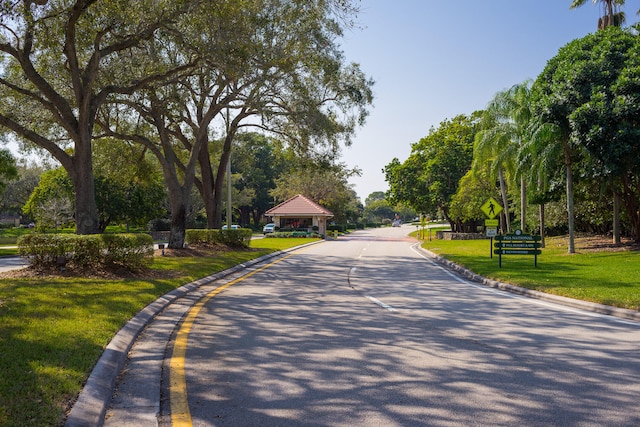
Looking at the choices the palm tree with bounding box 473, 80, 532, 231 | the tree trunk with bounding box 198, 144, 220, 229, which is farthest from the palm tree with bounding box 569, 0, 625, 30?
the tree trunk with bounding box 198, 144, 220, 229

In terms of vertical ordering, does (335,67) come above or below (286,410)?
above

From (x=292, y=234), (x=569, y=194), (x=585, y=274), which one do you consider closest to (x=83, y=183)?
(x=585, y=274)

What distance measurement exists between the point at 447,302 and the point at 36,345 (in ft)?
26.8

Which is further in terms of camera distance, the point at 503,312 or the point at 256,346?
the point at 503,312

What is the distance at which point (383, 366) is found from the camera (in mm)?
6457

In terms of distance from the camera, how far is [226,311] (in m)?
10.6

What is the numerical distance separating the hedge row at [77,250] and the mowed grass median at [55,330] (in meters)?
0.70

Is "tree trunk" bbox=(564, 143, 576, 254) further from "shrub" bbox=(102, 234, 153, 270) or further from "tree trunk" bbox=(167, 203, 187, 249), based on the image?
"shrub" bbox=(102, 234, 153, 270)

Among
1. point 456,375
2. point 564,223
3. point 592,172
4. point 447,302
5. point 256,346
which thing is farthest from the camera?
point 564,223

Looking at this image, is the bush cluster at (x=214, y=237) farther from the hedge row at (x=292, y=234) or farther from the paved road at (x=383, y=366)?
the hedge row at (x=292, y=234)

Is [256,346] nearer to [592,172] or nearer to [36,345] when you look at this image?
[36,345]

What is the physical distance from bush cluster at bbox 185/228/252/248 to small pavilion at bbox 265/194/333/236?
1337 inches

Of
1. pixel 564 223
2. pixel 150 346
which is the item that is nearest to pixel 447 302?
pixel 150 346

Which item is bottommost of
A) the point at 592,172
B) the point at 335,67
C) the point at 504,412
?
the point at 504,412
